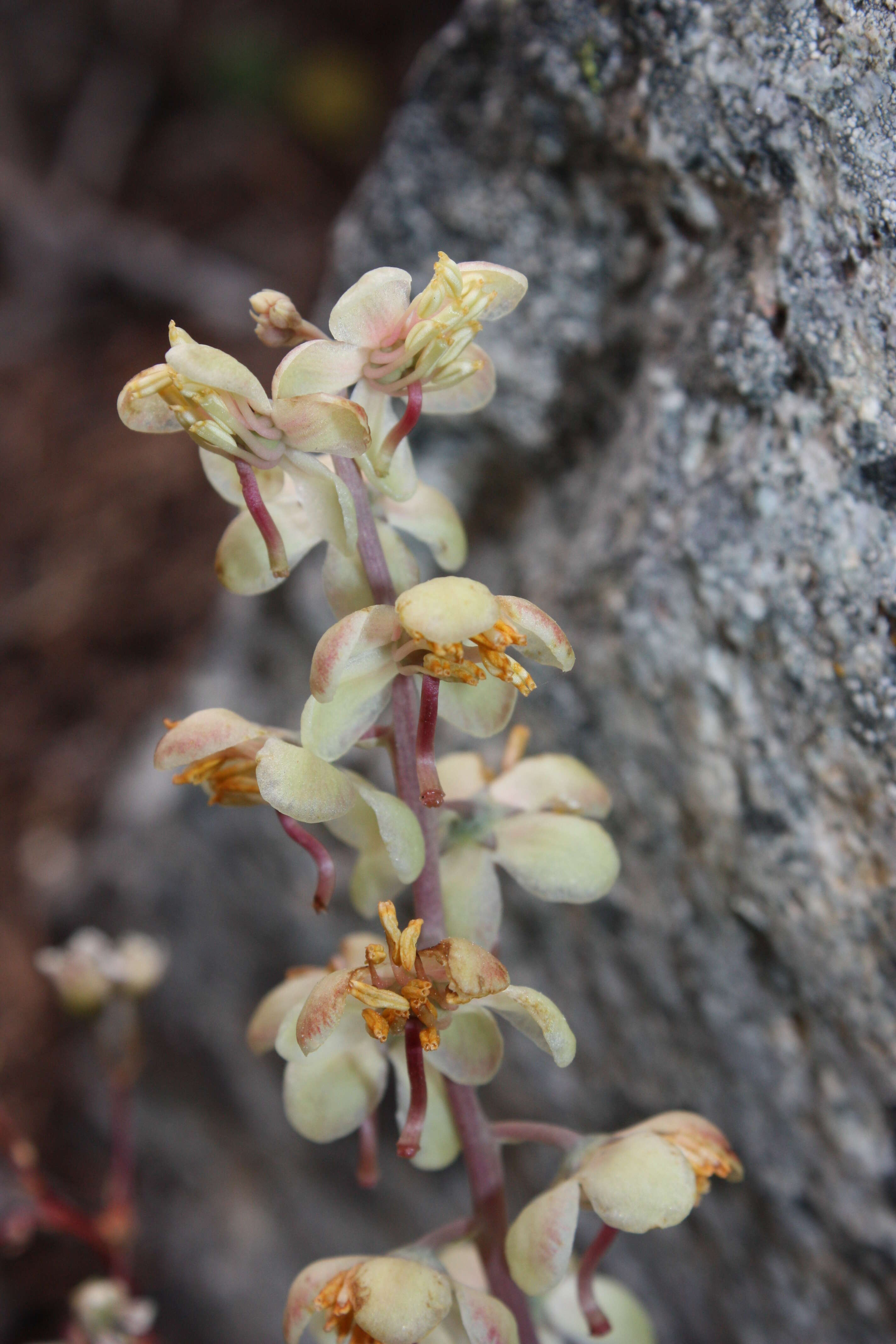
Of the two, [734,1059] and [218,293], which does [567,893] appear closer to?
[734,1059]

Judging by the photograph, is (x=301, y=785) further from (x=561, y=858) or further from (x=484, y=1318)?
(x=484, y=1318)

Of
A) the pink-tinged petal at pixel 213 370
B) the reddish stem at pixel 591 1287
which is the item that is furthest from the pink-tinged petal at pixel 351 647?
the reddish stem at pixel 591 1287

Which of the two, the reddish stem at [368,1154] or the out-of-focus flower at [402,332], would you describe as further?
the reddish stem at [368,1154]

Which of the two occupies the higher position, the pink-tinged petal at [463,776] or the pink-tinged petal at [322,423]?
the pink-tinged petal at [322,423]

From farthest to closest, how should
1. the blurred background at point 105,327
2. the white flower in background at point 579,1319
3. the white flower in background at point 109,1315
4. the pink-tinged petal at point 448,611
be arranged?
1. the blurred background at point 105,327
2. the white flower in background at point 109,1315
3. the white flower in background at point 579,1319
4. the pink-tinged petal at point 448,611

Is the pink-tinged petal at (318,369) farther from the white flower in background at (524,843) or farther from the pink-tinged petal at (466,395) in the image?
the white flower in background at (524,843)

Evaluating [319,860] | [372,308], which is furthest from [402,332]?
[319,860]
